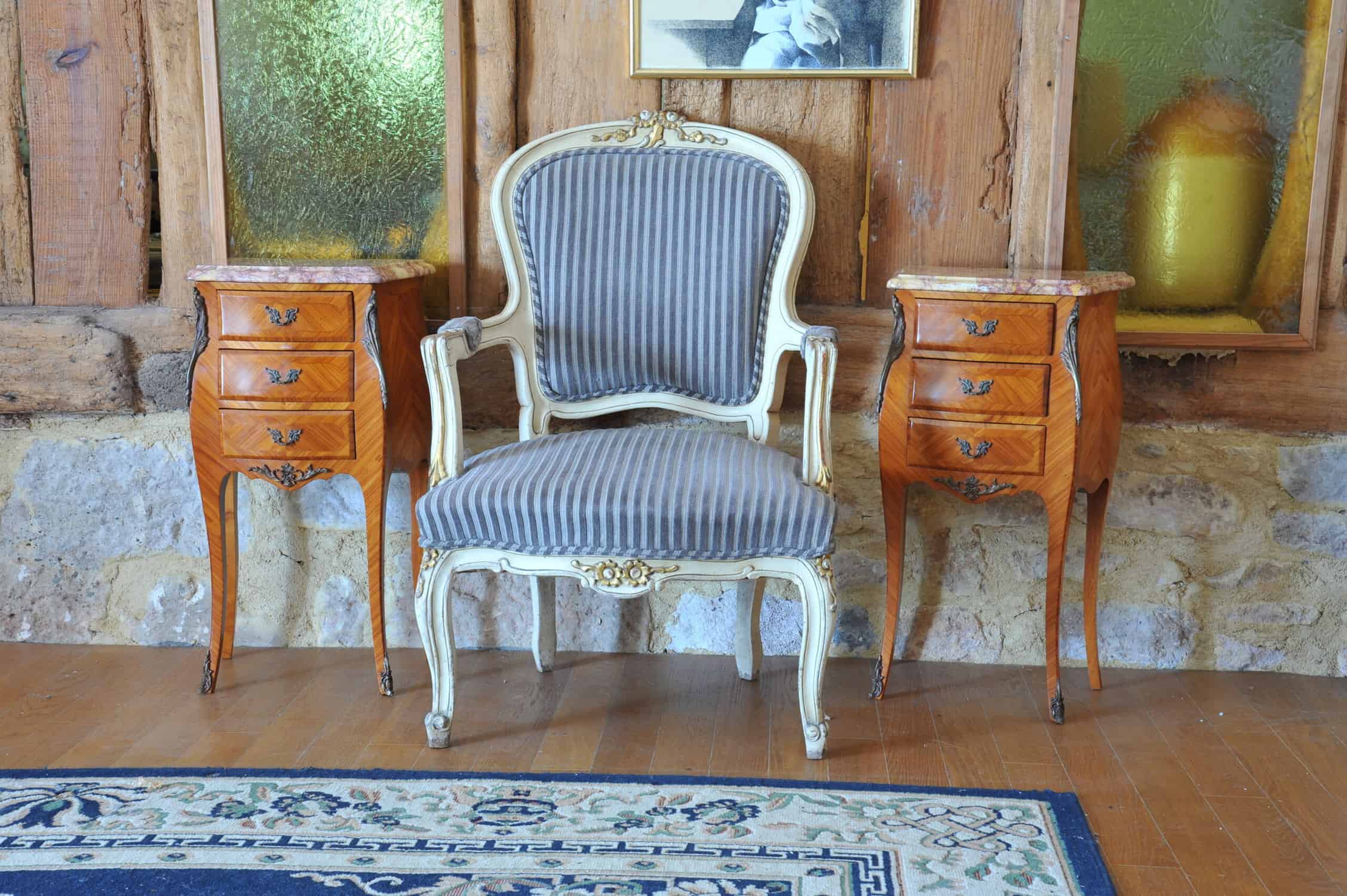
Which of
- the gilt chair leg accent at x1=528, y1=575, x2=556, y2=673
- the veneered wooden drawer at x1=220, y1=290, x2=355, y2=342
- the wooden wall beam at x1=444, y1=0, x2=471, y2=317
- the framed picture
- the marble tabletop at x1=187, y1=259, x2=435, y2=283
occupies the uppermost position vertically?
the framed picture

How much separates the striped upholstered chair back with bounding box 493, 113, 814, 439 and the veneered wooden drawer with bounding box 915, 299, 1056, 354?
1.07 ft

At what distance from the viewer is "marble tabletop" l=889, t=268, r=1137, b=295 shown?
2391 millimetres

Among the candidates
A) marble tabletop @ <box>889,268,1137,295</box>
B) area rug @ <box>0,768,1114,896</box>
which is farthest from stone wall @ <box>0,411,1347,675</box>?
area rug @ <box>0,768,1114,896</box>

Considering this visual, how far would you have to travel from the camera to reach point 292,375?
2.56m

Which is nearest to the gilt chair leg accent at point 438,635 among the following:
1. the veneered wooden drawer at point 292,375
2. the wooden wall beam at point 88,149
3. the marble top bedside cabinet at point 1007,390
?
the veneered wooden drawer at point 292,375

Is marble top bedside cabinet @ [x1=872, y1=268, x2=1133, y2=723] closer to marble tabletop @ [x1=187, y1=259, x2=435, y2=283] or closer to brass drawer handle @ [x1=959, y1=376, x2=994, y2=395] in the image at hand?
brass drawer handle @ [x1=959, y1=376, x2=994, y2=395]

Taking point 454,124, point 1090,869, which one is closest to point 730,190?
point 454,124

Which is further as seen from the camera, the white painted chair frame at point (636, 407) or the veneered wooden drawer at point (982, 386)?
the veneered wooden drawer at point (982, 386)

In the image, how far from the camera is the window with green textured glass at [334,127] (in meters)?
2.89

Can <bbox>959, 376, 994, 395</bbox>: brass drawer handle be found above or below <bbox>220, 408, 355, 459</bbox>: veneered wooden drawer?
above

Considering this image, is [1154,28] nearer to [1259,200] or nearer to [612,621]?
[1259,200]

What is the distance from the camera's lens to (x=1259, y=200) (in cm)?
281

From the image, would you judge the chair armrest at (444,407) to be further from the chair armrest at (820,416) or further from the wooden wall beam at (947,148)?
the wooden wall beam at (947,148)

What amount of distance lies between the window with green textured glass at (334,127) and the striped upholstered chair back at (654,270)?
1.15ft
